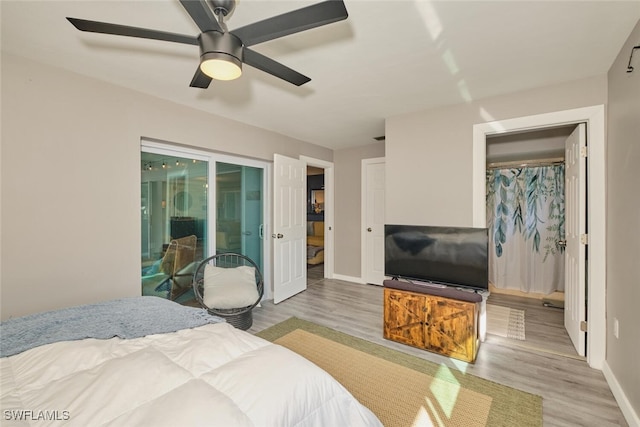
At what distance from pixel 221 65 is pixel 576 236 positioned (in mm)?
3276

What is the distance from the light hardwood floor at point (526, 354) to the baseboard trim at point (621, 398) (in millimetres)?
35

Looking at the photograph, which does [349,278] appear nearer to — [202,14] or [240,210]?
[240,210]

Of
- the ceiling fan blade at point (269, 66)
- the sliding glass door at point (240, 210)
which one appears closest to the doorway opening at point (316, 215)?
the sliding glass door at point (240, 210)

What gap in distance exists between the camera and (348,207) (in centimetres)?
505

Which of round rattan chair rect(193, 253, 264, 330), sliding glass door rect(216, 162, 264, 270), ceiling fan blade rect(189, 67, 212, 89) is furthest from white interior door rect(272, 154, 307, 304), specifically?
ceiling fan blade rect(189, 67, 212, 89)

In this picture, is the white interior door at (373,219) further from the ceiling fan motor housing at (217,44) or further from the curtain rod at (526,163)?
the ceiling fan motor housing at (217,44)

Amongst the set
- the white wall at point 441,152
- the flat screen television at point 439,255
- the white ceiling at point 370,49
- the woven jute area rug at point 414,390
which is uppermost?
the white ceiling at point 370,49

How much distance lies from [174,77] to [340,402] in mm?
2668

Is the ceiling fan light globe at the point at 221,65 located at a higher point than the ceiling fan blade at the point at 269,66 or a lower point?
lower

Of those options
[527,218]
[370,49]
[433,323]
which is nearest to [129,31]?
[370,49]

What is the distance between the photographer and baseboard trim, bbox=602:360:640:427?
63.1 inches

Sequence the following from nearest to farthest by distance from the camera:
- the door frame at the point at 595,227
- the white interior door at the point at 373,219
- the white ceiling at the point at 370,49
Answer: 1. the white ceiling at the point at 370,49
2. the door frame at the point at 595,227
3. the white interior door at the point at 373,219

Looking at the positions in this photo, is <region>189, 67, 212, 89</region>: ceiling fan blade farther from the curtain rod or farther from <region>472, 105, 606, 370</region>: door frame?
the curtain rod

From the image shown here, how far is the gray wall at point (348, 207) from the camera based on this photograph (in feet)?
16.1
